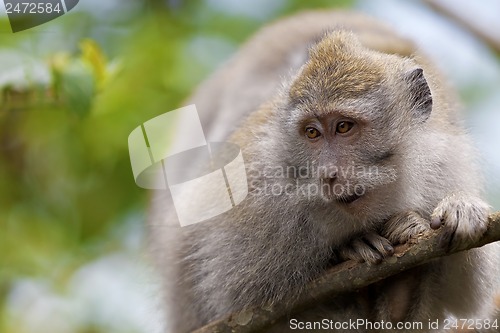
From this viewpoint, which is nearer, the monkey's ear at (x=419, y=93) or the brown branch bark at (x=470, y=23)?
the monkey's ear at (x=419, y=93)

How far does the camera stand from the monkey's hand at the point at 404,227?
4.20 meters

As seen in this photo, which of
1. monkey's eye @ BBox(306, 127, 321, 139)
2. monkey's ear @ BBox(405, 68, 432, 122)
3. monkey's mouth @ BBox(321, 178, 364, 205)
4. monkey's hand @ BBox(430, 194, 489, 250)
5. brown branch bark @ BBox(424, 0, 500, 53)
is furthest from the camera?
brown branch bark @ BBox(424, 0, 500, 53)

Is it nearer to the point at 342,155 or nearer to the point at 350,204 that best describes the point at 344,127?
the point at 342,155

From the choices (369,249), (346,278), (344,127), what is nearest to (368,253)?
(369,249)

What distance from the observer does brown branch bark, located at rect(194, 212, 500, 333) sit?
3928mm

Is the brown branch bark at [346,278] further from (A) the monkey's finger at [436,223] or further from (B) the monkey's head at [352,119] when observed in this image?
(B) the monkey's head at [352,119]

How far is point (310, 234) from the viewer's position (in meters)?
4.78

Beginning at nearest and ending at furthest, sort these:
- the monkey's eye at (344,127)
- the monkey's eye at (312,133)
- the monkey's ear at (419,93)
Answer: the monkey's eye at (344,127)
the monkey's eye at (312,133)
the monkey's ear at (419,93)

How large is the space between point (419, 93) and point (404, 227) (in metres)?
0.95

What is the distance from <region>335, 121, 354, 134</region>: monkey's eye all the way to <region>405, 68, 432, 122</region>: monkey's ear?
53 centimetres

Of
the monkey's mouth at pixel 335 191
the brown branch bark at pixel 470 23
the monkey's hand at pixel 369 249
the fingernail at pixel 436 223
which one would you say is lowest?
the brown branch bark at pixel 470 23

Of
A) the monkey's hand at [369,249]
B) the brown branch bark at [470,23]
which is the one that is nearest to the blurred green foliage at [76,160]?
the monkey's hand at [369,249]

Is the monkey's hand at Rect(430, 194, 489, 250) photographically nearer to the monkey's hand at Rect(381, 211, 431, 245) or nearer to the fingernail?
the fingernail

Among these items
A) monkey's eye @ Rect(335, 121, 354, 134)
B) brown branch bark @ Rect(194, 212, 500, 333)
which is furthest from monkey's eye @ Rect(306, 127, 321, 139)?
brown branch bark @ Rect(194, 212, 500, 333)
